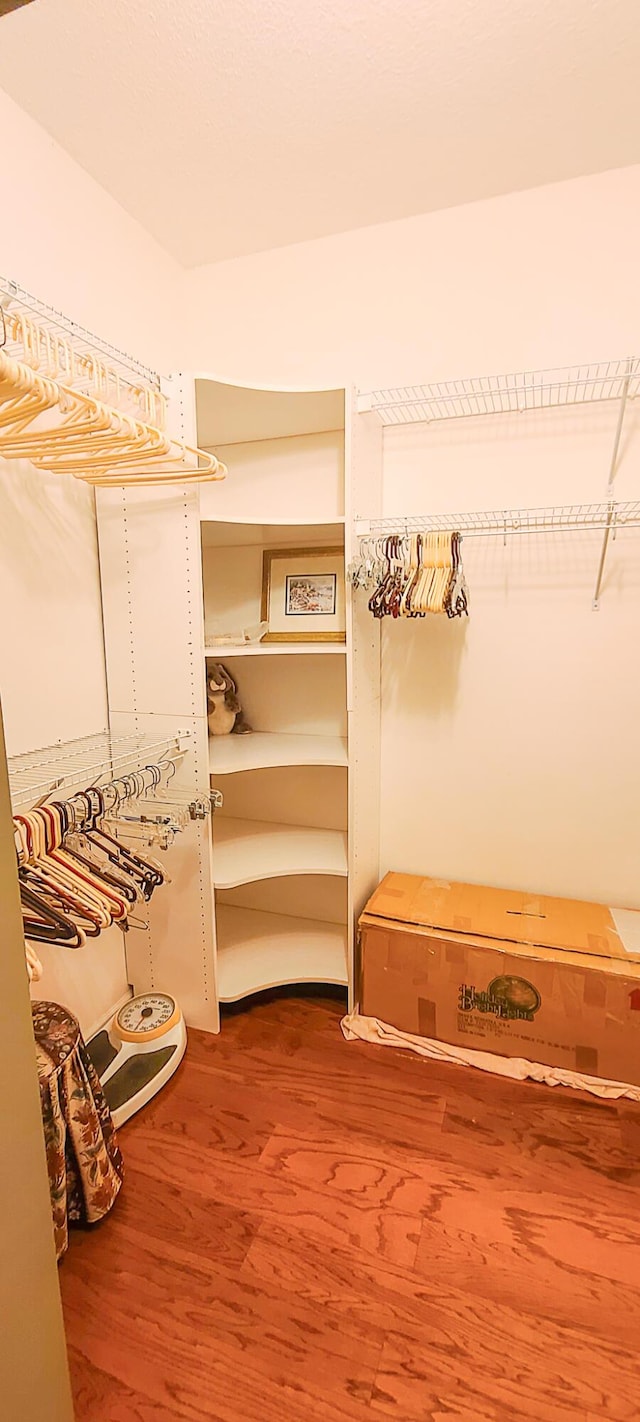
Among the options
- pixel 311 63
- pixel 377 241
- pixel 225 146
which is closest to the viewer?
pixel 311 63

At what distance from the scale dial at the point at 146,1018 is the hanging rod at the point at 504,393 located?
6.64ft

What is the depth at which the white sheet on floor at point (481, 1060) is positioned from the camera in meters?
1.79

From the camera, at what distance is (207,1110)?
174cm

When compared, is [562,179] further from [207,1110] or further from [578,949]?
[207,1110]

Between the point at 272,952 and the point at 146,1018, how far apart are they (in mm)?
512

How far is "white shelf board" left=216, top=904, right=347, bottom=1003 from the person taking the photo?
212 centimetres

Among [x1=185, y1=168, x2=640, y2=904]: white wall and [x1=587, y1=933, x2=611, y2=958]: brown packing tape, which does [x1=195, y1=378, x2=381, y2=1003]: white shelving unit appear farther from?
[x1=587, y1=933, x2=611, y2=958]: brown packing tape

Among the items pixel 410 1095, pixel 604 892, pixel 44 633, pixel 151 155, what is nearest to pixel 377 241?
pixel 151 155

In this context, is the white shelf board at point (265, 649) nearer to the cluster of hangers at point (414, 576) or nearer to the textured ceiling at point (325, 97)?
the cluster of hangers at point (414, 576)

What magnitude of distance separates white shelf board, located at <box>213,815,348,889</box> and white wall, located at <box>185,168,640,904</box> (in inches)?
14.0

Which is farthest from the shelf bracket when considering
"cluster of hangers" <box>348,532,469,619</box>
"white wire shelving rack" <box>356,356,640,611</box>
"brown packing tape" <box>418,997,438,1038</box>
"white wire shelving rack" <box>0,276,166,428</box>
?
"brown packing tape" <box>418,997,438,1038</box>

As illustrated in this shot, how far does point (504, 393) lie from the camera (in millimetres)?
1872

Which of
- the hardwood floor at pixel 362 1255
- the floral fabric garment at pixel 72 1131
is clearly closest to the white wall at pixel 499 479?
the hardwood floor at pixel 362 1255

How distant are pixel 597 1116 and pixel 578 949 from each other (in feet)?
1.46
